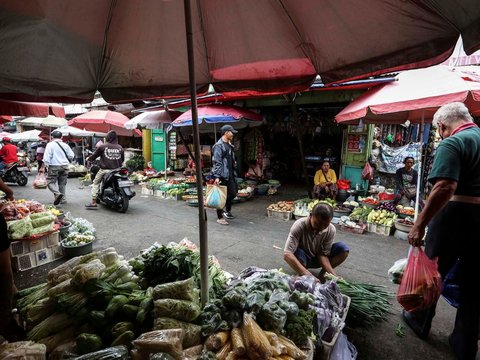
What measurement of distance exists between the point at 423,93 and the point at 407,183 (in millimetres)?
3335

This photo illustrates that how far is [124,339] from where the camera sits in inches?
71.7

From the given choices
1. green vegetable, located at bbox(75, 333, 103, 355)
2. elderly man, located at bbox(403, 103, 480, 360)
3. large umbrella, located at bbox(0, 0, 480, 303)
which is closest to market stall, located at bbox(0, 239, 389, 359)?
green vegetable, located at bbox(75, 333, 103, 355)

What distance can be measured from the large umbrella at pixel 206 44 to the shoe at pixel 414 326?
2394 mm

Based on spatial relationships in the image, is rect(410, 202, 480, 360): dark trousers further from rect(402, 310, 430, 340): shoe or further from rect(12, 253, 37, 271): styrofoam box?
rect(12, 253, 37, 271): styrofoam box

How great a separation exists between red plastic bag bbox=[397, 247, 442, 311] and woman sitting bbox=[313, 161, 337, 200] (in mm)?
5417

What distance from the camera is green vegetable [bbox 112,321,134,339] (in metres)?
1.87

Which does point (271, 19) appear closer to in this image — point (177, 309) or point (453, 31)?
point (453, 31)

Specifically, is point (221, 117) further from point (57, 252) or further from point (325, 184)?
point (57, 252)

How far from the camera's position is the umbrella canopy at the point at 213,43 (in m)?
1.91

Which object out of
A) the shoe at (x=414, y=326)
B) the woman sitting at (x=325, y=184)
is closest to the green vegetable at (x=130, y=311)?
A: the shoe at (x=414, y=326)

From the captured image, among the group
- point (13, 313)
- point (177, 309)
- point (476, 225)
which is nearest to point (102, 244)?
point (13, 313)

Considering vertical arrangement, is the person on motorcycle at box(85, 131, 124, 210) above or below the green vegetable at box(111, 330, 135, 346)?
above

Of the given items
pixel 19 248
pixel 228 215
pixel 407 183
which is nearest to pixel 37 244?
pixel 19 248

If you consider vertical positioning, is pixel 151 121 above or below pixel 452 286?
above
